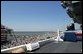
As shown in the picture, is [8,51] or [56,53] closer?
[8,51]

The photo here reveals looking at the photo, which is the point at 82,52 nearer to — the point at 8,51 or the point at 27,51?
the point at 27,51

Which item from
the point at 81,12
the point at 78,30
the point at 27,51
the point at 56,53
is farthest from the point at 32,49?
the point at 81,12

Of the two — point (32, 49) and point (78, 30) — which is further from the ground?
point (78, 30)

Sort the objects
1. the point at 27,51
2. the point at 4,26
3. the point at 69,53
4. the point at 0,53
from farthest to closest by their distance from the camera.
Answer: the point at 4,26 < the point at 27,51 < the point at 69,53 < the point at 0,53

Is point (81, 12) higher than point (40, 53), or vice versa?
point (81, 12)

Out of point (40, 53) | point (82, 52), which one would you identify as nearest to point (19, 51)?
point (40, 53)

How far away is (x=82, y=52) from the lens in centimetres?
1712

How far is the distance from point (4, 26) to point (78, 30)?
17108mm

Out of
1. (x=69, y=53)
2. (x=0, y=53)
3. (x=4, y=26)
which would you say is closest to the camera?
(x=0, y=53)

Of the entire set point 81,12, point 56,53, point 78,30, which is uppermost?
point 81,12

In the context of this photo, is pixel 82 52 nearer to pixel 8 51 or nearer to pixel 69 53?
pixel 69 53

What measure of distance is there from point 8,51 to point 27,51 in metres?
2.59

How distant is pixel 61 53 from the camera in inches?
670

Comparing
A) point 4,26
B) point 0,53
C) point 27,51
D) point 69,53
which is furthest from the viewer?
point 4,26
